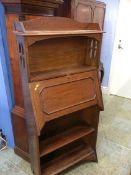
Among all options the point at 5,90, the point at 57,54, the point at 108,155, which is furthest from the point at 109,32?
the point at 5,90

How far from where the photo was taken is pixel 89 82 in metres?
1.53

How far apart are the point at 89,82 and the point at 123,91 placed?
202cm

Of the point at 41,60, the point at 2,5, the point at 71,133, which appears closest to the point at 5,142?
the point at 71,133

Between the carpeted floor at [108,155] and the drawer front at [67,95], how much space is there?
78 centimetres

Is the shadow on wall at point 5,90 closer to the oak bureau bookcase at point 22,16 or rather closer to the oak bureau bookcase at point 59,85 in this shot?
the oak bureau bookcase at point 22,16

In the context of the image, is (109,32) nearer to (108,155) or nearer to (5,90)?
(108,155)

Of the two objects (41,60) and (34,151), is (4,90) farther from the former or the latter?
(34,151)

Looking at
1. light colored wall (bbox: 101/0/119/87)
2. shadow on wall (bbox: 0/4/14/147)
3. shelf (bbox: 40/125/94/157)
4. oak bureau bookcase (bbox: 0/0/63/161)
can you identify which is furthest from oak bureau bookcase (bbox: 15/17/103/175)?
light colored wall (bbox: 101/0/119/87)

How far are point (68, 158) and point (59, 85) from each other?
811 millimetres

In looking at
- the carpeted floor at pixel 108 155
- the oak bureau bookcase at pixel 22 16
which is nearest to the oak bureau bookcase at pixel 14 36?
the oak bureau bookcase at pixel 22 16

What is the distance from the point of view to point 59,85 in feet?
4.43

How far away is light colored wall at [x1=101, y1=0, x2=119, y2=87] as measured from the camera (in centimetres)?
297

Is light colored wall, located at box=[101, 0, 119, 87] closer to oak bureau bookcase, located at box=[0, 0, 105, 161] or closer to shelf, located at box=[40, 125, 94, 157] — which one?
oak bureau bookcase, located at box=[0, 0, 105, 161]

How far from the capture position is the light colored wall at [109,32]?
2.97 metres
